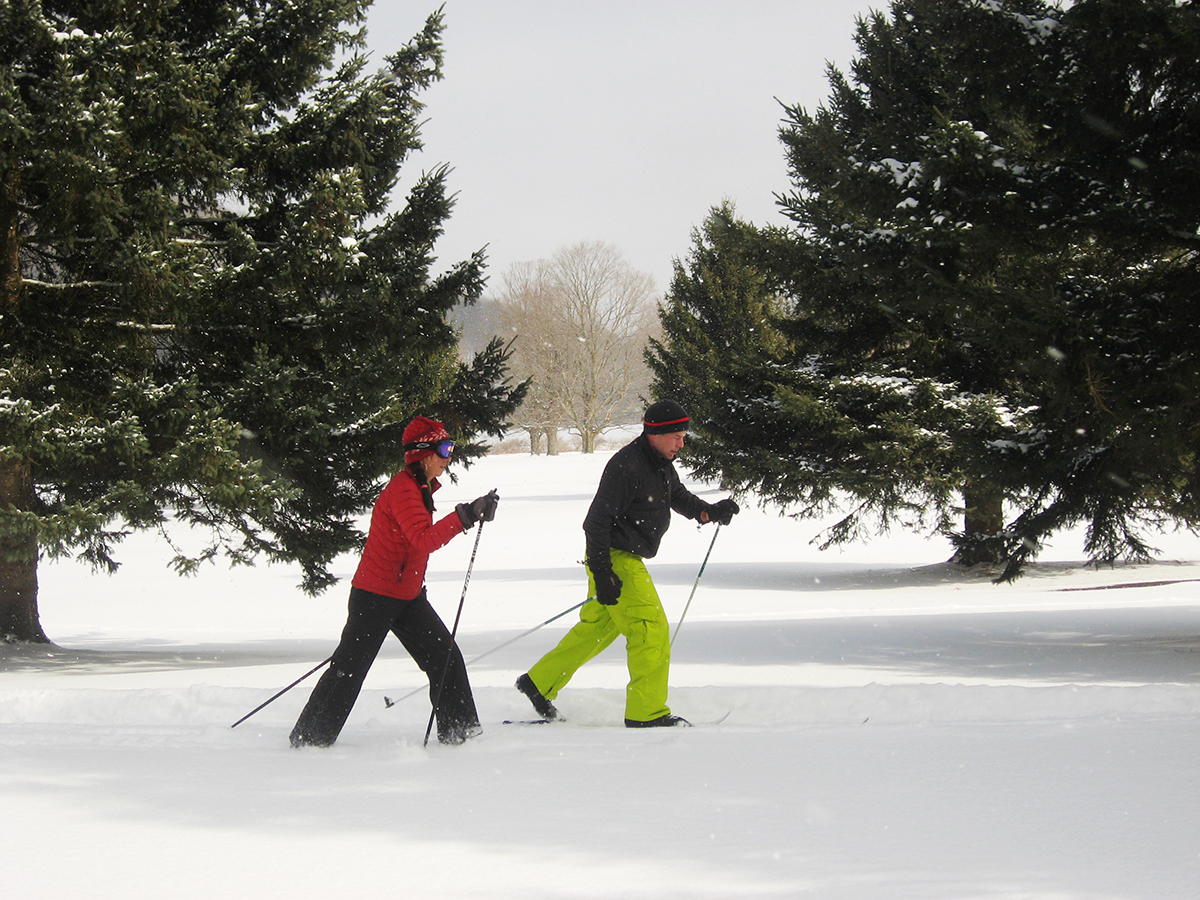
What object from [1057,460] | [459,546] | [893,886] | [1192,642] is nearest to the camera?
[893,886]

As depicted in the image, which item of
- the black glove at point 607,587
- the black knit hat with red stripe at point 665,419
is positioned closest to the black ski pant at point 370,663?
the black glove at point 607,587

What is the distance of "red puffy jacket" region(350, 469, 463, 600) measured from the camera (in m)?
4.82

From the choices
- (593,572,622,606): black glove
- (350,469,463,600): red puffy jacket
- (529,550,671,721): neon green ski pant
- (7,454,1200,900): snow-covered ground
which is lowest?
(7,454,1200,900): snow-covered ground

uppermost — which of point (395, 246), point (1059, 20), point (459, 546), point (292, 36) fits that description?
point (292, 36)

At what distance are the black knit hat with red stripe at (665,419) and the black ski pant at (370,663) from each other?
1557 mm

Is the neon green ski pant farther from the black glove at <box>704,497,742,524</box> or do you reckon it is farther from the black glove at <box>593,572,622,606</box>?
the black glove at <box>704,497,742,524</box>

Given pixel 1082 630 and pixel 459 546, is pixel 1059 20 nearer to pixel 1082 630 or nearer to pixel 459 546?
pixel 1082 630

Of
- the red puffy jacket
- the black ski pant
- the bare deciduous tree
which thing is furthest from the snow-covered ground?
the bare deciduous tree

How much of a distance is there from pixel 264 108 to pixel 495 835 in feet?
30.0

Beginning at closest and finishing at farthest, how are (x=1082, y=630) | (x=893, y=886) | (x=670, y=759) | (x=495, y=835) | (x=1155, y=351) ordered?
(x=893, y=886) → (x=495, y=835) → (x=670, y=759) → (x=1155, y=351) → (x=1082, y=630)

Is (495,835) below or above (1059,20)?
below

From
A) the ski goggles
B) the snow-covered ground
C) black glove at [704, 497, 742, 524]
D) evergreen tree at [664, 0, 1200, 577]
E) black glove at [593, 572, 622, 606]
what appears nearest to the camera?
the snow-covered ground

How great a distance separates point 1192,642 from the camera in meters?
8.79

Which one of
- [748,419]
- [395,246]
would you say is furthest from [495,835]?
[748,419]
